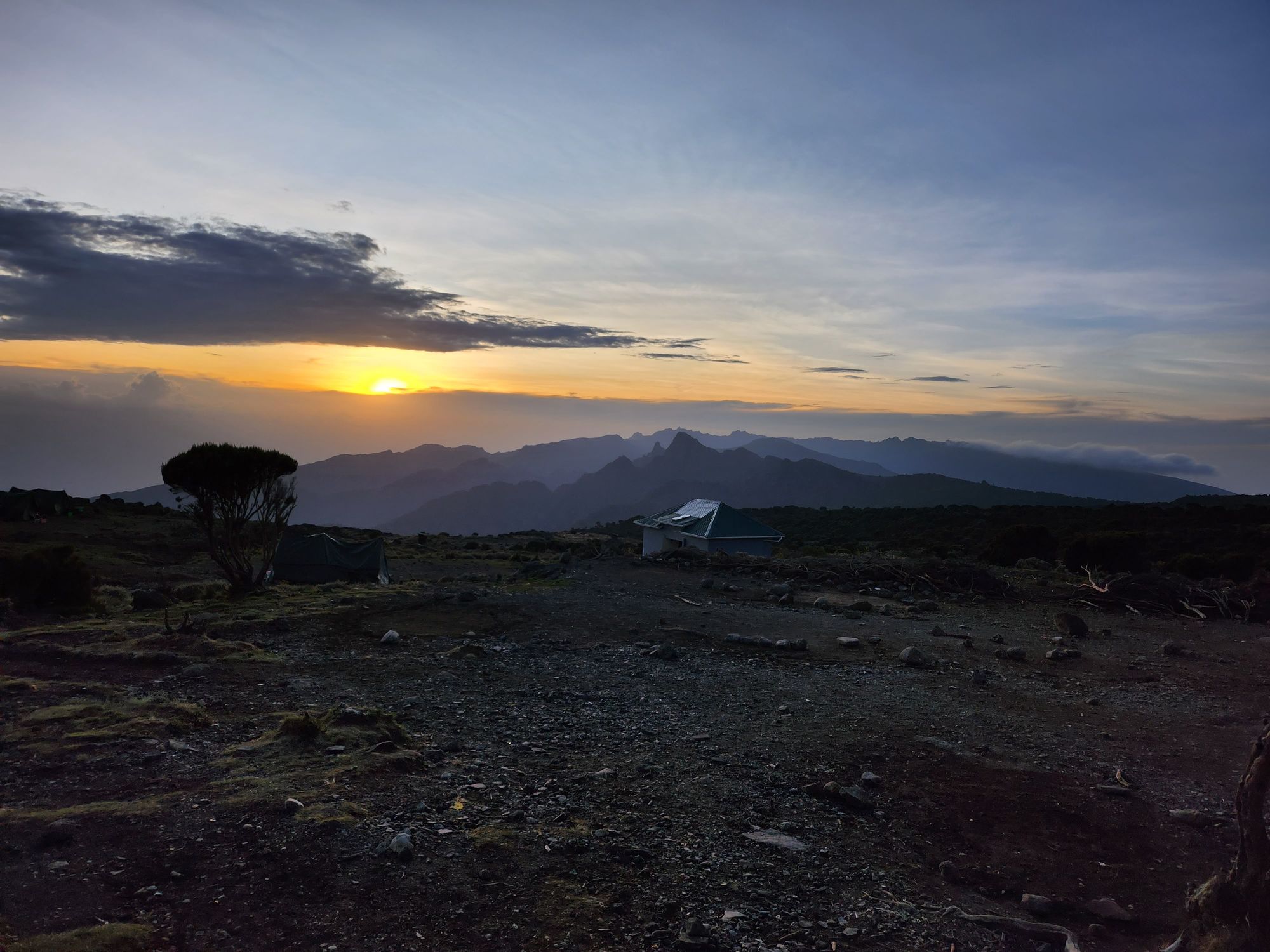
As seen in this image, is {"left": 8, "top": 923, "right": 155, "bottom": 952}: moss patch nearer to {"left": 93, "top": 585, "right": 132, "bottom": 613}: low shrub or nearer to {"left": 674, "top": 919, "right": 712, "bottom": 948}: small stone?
{"left": 674, "top": 919, "right": 712, "bottom": 948}: small stone

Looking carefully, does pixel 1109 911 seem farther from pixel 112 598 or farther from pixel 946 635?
pixel 112 598

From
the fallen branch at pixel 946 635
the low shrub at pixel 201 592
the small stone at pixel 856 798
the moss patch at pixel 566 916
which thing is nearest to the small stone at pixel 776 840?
the small stone at pixel 856 798

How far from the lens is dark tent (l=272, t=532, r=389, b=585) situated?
993 inches

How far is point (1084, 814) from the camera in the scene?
7.07 m

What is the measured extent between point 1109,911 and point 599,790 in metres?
4.39

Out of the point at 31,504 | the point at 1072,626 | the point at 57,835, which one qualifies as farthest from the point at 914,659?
the point at 31,504

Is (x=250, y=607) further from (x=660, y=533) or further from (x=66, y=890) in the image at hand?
(x=660, y=533)

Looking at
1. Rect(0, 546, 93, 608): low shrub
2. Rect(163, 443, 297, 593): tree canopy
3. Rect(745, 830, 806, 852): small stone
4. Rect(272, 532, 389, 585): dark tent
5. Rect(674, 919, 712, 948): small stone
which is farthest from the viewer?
Rect(272, 532, 389, 585): dark tent

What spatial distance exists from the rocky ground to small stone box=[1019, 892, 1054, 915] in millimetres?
22

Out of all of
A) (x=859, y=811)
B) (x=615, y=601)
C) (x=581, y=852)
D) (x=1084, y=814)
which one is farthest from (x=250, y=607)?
(x=1084, y=814)

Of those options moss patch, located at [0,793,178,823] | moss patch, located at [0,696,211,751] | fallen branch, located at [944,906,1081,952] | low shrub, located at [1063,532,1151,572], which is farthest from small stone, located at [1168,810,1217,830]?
low shrub, located at [1063,532,1151,572]

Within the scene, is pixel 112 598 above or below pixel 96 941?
below

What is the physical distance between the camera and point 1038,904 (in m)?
5.41

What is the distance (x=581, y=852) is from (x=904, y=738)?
4916 mm
